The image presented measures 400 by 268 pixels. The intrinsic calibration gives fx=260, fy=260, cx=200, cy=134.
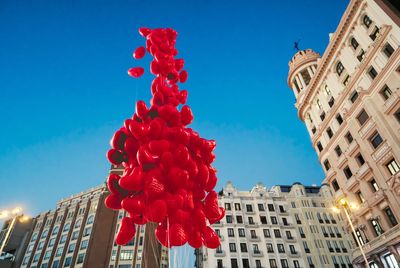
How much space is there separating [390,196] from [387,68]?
29.2 feet

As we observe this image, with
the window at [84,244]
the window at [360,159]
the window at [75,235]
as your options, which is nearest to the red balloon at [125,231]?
the window at [360,159]

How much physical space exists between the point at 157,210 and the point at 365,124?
66.0ft

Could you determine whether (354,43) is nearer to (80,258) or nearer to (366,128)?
(366,128)

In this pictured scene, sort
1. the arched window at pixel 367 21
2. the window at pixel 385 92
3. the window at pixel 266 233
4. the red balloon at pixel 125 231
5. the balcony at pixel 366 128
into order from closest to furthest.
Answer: the red balloon at pixel 125 231
the window at pixel 385 92
the balcony at pixel 366 128
the arched window at pixel 367 21
the window at pixel 266 233

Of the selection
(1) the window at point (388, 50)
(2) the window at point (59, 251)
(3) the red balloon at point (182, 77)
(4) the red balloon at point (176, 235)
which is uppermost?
(1) the window at point (388, 50)

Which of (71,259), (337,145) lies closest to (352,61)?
(337,145)

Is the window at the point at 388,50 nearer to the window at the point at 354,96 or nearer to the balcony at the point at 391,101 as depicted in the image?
the balcony at the point at 391,101

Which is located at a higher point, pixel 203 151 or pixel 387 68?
pixel 387 68

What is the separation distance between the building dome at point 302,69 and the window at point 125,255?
42.1 m

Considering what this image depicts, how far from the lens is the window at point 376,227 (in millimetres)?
18344

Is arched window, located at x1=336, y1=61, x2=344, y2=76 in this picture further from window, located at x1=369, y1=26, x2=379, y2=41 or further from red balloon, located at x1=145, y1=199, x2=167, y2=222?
red balloon, located at x1=145, y1=199, x2=167, y2=222

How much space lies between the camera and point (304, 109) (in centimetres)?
3058

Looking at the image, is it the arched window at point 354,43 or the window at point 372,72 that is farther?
the arched window at point 354,43

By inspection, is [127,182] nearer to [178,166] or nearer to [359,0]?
[178,166]
